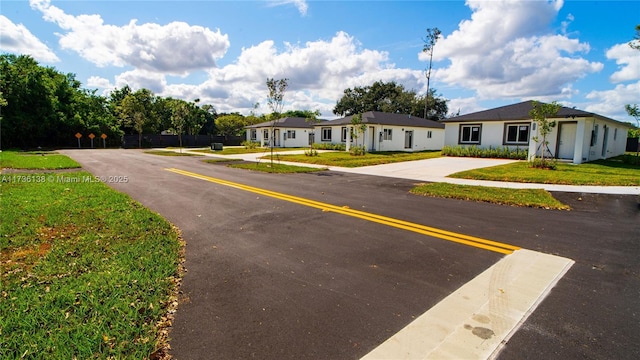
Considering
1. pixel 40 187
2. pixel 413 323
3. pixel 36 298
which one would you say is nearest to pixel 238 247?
pixel 36 298

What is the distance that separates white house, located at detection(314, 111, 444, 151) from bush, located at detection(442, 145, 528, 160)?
7303mm

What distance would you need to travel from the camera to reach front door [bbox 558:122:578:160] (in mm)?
20000

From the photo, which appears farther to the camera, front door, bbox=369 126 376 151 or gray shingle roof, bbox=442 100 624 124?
front door, bbox=369 126 376 151

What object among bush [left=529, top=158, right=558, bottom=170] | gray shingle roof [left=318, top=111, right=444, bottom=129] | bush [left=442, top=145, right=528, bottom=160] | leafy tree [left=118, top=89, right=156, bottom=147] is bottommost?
bush [left=529, top=158, right=558, bottom=170]

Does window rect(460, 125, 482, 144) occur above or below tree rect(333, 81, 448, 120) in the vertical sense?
below

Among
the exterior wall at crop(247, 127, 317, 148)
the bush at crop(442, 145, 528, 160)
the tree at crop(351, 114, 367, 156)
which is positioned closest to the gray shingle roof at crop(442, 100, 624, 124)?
the bush at crop(442, 145, 528, 160)

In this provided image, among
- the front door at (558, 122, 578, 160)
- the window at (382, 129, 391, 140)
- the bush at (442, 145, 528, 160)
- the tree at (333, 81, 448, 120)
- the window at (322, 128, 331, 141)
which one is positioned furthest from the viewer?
the tree at (333, 81, 448, 120)

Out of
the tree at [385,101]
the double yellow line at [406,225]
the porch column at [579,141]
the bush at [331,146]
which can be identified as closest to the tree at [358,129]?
the bush at [331,146]

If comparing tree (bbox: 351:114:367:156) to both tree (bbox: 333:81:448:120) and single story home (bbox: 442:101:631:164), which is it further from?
tree (bbox: 333:81:448:120)

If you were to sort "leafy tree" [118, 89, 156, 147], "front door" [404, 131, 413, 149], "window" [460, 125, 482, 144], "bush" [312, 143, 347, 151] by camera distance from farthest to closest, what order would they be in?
"leafy tree" [118, 89, 156, 147] → "front door" [404, 131, 413, 149] → "bush" [312, 143, 347, 151] → "window" [460, 125, 482, 144]

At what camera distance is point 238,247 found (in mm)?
5070

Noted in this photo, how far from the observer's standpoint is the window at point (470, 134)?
968 inches

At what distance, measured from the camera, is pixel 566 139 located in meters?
20.3

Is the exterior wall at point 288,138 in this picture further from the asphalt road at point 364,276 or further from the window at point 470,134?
the asphalt road at point 364,276
